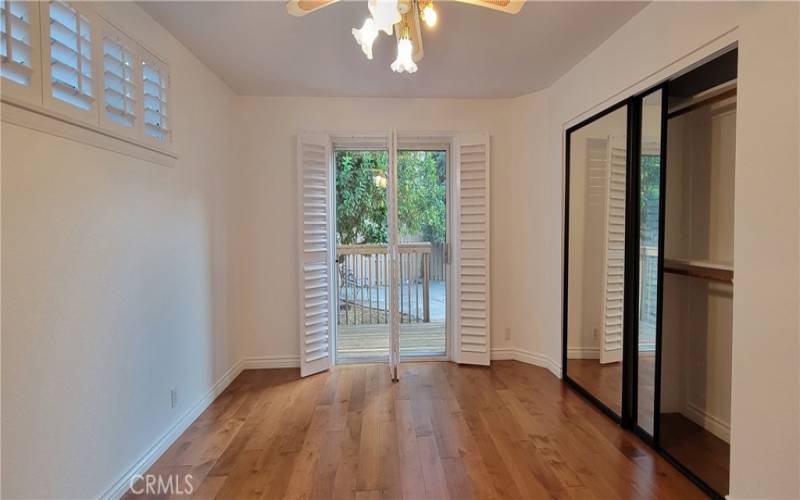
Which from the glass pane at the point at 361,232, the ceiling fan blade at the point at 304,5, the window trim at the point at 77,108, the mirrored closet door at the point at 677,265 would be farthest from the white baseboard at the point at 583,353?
the window trim at the point at 77,108

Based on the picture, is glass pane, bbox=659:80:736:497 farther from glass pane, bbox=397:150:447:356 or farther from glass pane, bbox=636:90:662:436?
glass pane, bbox=397:150:447:356

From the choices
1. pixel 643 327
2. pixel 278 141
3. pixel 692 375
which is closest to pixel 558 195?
pixel 643 327

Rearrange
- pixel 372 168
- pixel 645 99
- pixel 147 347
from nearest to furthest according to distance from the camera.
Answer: pixel 147 347, pixel 645 99, pixel 372 168

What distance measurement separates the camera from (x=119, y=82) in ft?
5.99

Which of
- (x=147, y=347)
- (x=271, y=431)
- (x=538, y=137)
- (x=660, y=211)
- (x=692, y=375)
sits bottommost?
(x=271, y=431)

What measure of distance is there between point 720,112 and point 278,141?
3239 millimetres

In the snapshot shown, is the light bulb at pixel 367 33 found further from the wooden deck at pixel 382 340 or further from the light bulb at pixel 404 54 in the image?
the wooden deck at pixel 382 340

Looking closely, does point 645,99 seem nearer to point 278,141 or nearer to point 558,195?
point 558,195

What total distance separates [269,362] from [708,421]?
11.0 feet

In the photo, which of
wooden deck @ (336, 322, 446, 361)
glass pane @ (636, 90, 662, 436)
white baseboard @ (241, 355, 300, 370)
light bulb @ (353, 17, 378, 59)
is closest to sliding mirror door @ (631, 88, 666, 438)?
glass pane @ (636, 90, 662, 436)

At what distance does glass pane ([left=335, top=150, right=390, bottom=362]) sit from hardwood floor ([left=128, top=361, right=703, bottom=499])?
982mm

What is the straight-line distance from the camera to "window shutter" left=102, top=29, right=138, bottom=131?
68.6 inches

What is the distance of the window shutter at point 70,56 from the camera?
4.78ft

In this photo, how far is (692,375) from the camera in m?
2.23
